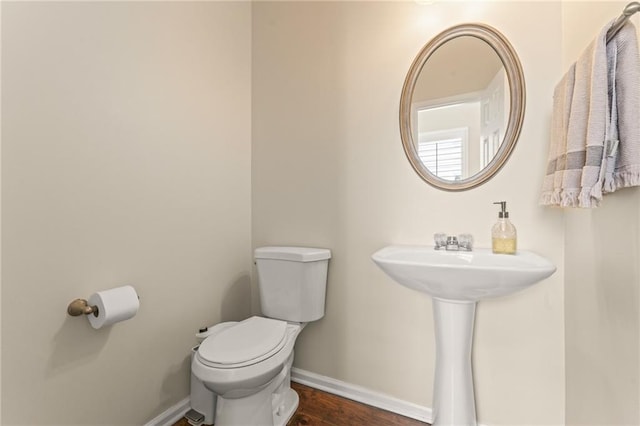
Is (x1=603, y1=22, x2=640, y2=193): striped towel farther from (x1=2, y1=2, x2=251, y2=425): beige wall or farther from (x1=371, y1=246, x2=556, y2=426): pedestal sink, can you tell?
(x1=2, y1=2, x2=251, y2=425): beige wall

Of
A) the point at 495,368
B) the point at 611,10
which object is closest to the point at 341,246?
the point at 495,368

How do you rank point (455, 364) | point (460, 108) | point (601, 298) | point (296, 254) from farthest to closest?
point (296, 254), point (460, 108), point (455, 364), point (601, 298)

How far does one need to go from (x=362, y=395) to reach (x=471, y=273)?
3.27 ft

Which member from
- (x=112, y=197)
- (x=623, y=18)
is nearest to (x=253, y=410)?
(x=112, y=197)

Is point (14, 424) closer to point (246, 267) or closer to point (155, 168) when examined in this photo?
point (155, 168)

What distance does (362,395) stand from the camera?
4.87ft

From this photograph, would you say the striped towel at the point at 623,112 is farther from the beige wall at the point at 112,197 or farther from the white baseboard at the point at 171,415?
the white baseboard at the point at 171,415

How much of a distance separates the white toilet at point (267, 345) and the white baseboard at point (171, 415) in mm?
305

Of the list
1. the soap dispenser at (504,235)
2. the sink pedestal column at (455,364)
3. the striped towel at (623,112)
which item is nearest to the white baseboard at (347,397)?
the sink pedestal column at (455,364)

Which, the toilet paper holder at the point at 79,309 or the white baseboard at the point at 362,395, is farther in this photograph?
the white baseboard at the point at 362,395

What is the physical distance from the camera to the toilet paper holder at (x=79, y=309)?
0.98m

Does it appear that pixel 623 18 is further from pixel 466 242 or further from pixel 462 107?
pixel 466 242

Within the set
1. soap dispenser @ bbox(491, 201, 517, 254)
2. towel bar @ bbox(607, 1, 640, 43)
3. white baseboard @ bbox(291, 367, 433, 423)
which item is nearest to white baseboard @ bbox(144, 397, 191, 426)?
white baseboard @ bbox(291, 367, 433, 423)

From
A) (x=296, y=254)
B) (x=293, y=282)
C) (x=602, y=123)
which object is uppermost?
(x=602, y=123)
